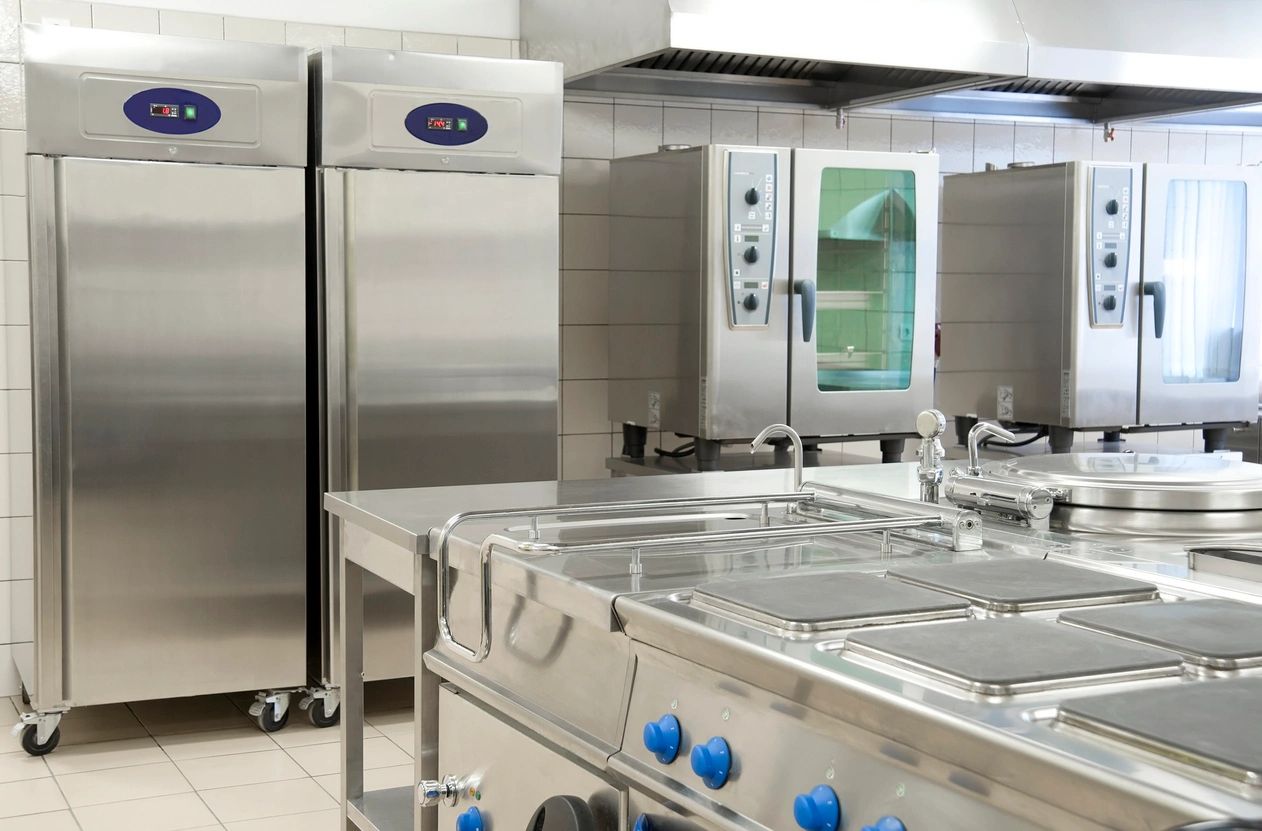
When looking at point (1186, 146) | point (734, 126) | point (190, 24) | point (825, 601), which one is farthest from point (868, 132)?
point (825, 601)

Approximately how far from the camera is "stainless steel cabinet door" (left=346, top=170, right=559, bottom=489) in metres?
3.48

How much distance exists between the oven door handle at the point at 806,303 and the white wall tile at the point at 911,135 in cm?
109

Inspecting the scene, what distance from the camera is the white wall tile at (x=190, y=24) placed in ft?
12.4

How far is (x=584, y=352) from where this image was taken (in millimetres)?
4328

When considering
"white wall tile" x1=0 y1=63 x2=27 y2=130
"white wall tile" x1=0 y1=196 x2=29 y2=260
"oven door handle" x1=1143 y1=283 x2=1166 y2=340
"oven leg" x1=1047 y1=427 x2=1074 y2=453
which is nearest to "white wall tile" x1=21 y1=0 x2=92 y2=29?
"white wall tile" x1=0 y1=63 x2=27 y2=130

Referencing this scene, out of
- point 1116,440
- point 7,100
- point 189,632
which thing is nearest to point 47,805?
point 189,632

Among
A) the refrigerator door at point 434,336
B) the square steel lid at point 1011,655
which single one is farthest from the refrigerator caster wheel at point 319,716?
the square steel lid at point 1011,655

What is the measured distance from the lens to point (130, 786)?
311 centimetres

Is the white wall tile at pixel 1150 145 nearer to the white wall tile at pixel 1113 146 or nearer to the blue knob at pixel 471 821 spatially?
the white wall tile at pixel 1113 146

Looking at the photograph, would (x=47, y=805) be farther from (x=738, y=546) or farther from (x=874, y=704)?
(x=874, y=704)

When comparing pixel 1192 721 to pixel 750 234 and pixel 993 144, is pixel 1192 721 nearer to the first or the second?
pixel 750 234

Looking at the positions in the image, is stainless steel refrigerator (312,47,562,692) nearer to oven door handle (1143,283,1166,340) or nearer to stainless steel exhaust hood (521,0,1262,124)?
stainless steel exhaust hood (521,0,1262,124)

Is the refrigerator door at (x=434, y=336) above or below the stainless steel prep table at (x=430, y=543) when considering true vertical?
above

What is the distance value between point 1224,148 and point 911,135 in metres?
1.44
